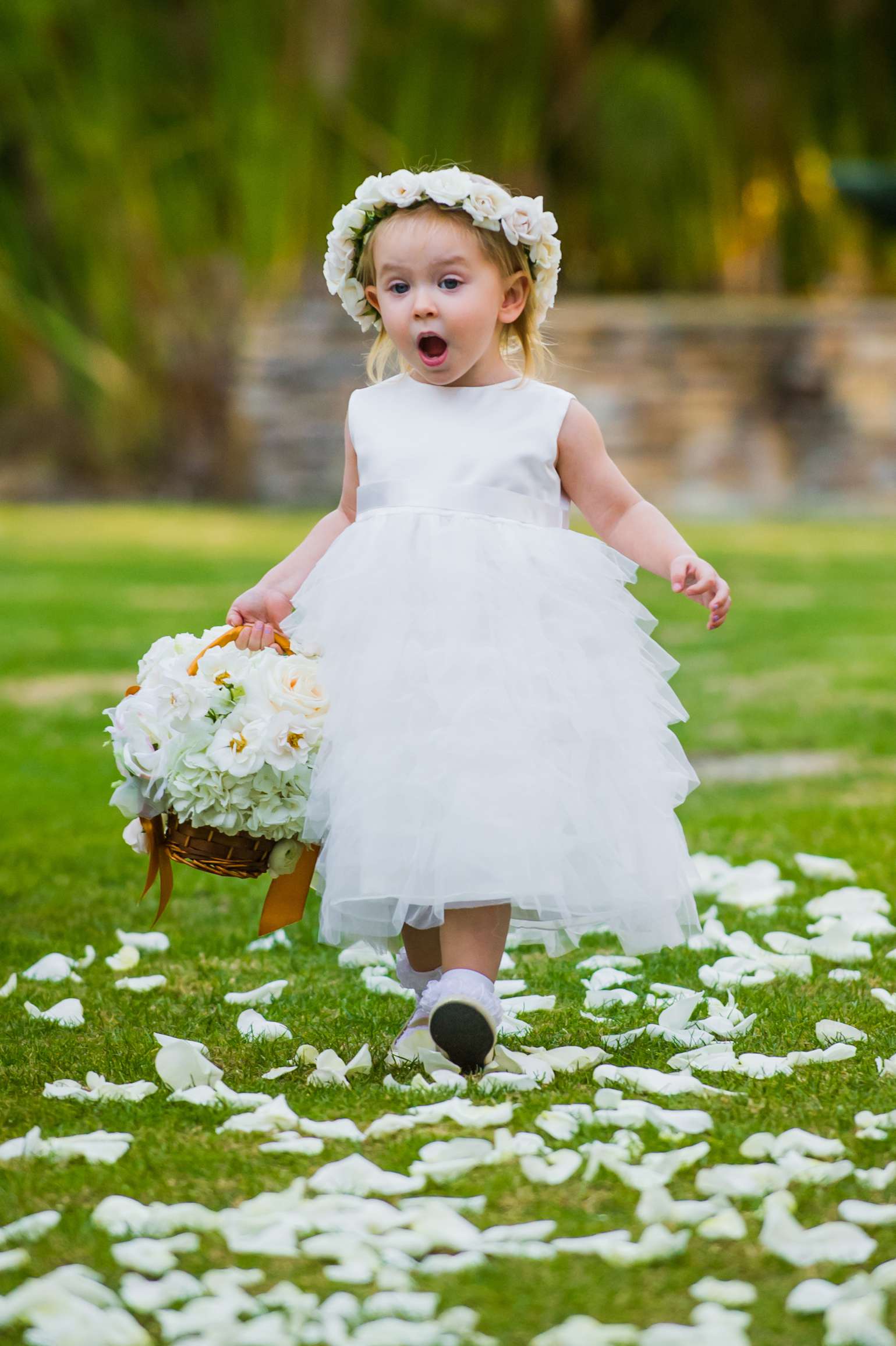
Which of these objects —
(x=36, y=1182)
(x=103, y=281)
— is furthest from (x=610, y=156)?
(x=36, y=1182)

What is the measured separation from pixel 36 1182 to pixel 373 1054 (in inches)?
24.9

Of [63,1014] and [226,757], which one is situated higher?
[226,757]

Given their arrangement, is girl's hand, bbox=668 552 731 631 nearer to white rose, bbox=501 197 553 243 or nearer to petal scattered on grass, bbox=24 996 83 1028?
white rose, bbox=501 197 553 243

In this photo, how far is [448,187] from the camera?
2.46m

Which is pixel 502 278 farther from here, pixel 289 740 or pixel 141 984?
pixel 141 984

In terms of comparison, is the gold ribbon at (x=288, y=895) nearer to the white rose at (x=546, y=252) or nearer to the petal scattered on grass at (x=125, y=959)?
the petal scattered on grass at (x=125, y=959)

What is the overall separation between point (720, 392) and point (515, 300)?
1179 cm

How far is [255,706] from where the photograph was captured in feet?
7.84

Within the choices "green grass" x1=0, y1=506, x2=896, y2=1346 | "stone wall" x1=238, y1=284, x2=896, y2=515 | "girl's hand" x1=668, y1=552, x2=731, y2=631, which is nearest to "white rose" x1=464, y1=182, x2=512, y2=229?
"girl's hand" x1=668, y1=552, x2=731, y2=631

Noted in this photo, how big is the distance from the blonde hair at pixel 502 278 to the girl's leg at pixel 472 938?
79cm

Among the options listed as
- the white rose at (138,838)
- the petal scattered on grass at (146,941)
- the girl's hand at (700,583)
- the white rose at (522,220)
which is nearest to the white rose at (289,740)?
the white rose at (138,838)

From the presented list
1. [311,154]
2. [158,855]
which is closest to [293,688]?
[158,855]

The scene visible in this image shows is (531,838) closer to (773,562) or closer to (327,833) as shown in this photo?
(327,833)

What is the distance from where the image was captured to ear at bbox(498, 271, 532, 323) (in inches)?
103
